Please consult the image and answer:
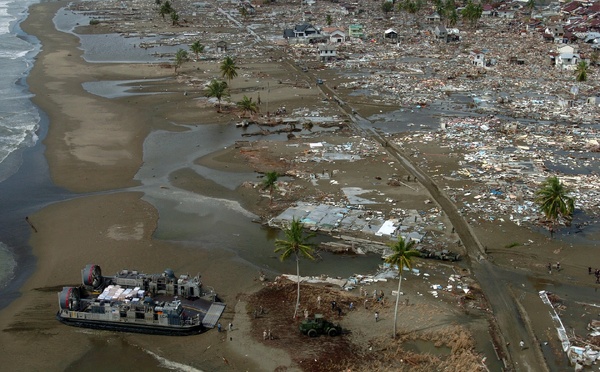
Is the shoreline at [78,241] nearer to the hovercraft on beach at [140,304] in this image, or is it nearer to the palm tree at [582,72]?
the hovercraft on beach at [140,304]

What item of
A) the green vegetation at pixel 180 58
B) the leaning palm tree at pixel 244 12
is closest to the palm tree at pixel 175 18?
the leaning palm tree at pixel 244 12

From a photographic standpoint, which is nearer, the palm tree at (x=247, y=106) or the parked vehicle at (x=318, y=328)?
the parked vehicle at (x=318, y=328)

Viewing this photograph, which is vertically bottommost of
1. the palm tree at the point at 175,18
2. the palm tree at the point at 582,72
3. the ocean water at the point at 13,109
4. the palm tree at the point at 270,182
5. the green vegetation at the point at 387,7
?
the ocean water at the point at 13,109

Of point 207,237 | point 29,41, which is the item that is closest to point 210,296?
point 207,237

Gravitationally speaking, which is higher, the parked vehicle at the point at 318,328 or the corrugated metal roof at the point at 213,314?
the parked vehicle at the point at 318,328

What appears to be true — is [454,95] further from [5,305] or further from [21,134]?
[5,305]

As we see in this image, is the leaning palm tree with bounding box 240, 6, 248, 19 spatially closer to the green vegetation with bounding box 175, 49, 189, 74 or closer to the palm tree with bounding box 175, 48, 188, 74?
the green vegetation with bounding box 175, 49, 189, 74

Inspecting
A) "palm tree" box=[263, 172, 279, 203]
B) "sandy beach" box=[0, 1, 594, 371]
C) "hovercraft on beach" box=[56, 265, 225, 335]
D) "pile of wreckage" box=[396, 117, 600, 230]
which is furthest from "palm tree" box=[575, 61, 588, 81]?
"hovercraft on beach" box=[56, 265, 225, 335]
